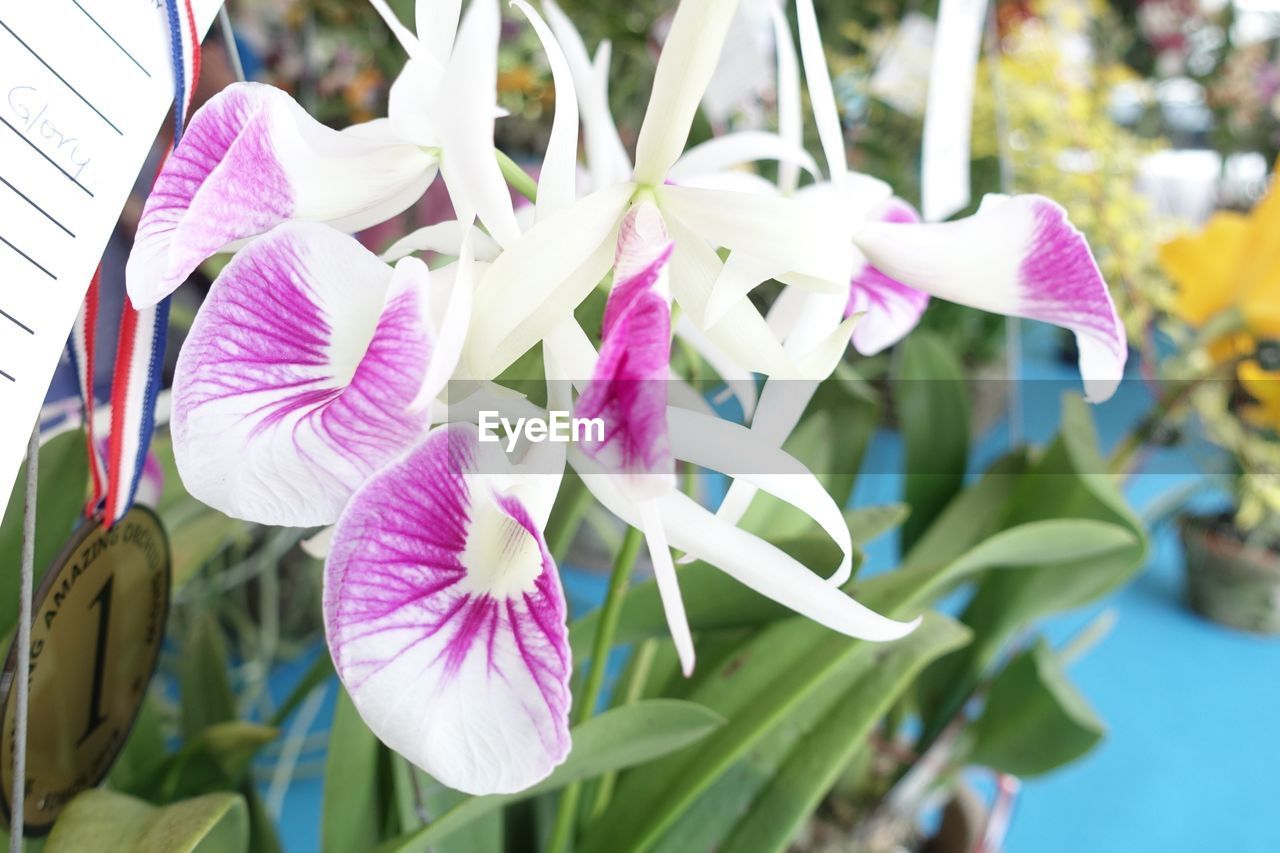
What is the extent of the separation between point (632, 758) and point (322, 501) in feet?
0.57

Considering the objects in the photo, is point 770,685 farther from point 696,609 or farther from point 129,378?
point 129,378

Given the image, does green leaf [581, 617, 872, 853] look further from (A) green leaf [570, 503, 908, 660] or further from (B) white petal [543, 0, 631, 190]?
(B) white petal [543, 0, 631, 190]

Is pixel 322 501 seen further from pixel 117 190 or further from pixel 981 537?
pixel 981 537

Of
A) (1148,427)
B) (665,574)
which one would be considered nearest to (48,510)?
(665,574)

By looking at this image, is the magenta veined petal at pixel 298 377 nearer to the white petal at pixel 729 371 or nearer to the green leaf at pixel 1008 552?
the white petal at pixel 729 371

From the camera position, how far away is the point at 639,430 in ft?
0.59

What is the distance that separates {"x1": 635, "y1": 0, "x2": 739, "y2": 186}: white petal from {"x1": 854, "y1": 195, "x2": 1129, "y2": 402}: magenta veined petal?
77 millimetres

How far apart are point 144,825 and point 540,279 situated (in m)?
0.22

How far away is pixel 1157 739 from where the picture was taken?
96 centimetres

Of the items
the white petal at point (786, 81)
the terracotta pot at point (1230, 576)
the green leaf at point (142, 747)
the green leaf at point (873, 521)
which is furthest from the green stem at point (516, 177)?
the terracotta pot at point (1230, 576)

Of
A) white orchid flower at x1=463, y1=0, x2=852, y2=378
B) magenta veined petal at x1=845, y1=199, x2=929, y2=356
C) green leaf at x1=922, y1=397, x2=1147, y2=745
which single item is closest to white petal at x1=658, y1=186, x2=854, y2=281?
white orchid flower at x1=463, y1=0, x2=852, y2=378

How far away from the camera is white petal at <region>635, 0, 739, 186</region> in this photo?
0.68ft

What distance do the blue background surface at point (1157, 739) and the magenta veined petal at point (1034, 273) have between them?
0.54 m

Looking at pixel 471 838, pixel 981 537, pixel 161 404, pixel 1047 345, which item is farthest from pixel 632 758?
pixel 1047 345
